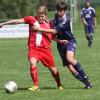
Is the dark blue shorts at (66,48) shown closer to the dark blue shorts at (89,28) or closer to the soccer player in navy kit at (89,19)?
the soccer player in navy kit at (89,19)

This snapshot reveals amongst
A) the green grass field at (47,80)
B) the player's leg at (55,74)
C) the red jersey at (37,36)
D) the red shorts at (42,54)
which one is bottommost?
the green grass field at (47,80)

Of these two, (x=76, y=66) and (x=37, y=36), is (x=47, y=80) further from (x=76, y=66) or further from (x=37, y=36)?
(x=37, y=36)

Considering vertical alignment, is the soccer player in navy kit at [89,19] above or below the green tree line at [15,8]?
above

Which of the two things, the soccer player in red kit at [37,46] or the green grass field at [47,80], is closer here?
the green grass field at [47,80]

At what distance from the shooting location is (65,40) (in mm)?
11883

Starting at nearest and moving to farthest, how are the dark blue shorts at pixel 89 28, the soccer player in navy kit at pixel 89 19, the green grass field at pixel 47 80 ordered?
1. the green grass field at pixel 47 80
2. the soccer player in navy kit at pixel 89 19
3. the dark blue shorts at pixel 89 28

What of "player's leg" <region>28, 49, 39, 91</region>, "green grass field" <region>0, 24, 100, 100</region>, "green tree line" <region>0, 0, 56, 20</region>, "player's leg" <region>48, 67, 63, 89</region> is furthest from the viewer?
"green tree line" <region>0, 0, 56, 20</region>

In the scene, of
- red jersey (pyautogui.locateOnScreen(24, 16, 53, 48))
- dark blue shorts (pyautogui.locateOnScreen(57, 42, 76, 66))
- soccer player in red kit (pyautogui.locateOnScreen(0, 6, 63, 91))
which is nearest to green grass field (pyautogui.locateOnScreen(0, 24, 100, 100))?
soccer player in red kit (pyautogui.locateOnScreen(0, 6, 63, 91))

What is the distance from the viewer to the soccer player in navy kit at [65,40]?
1162cm

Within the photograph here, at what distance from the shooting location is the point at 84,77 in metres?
11.9

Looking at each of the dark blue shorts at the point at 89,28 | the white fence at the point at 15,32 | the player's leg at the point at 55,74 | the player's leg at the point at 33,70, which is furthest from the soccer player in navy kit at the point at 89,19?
the player's leg at the point at 33,70

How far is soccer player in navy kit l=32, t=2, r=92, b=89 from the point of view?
1162cm

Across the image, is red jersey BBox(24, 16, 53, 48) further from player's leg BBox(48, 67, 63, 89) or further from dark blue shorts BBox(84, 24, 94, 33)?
dark blue shorts BBox(84, 24, 94, 33)

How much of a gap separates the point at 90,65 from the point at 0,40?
17687 millimetres
